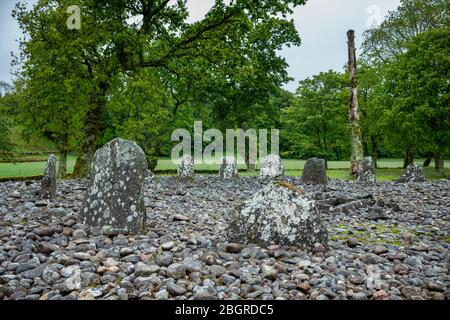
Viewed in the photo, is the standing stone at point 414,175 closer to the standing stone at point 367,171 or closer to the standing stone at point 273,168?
the standing stone at point 367,171

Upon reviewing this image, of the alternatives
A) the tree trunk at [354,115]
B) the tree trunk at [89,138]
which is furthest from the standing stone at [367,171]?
the tree trunk at [89,138]

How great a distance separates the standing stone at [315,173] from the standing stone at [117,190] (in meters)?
13.1

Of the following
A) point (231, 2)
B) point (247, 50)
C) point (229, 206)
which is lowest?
point (229, 206)

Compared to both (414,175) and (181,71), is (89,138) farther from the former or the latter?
(414,175)

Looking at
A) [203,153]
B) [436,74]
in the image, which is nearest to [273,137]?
[203,153]

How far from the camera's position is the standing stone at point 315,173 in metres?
19.1

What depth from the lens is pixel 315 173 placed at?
63.2ft

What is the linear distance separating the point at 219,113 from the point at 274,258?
108 ft

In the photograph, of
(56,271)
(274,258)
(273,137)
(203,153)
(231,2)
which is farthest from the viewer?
(203,153)

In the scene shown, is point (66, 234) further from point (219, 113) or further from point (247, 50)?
point (219, 113)

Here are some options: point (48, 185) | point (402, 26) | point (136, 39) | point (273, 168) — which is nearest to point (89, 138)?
point (136, 39)

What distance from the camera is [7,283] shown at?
4.69 meters

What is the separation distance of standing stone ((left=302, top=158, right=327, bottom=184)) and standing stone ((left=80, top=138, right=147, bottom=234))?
1311 centimetres

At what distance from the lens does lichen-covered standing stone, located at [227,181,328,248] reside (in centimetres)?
646
